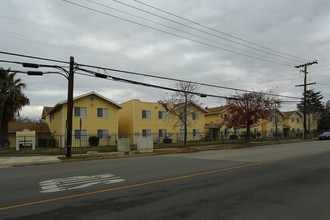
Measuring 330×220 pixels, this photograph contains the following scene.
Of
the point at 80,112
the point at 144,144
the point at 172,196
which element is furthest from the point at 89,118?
the point at 172,196

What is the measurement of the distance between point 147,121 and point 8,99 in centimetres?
1711

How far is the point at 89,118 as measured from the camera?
3031 cm

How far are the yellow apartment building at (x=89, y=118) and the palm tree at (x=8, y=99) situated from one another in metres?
4.02

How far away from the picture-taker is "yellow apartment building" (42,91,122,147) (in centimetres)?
2911

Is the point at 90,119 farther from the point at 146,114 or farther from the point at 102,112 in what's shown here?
the point at 146,114

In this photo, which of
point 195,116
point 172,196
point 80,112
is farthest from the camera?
point 195,116

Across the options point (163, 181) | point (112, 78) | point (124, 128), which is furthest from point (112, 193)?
point (124, 128)

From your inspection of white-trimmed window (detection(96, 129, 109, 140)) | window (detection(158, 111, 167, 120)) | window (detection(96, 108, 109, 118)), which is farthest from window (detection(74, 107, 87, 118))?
window (detection(158, 111, 167, 120))

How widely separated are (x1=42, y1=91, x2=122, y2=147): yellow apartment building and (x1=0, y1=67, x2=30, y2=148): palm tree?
402 cm

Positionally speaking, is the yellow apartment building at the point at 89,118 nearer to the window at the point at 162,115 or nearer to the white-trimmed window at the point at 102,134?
the white-trimmed window at the point at 102,134

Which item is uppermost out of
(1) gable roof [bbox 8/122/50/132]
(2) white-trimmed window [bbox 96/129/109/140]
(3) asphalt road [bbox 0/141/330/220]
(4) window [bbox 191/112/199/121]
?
(4) window [bbox 191/112/199/121]

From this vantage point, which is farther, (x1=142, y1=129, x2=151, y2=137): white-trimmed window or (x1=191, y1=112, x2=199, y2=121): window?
(x1=191, y1=112, x2=199, y2=121): window

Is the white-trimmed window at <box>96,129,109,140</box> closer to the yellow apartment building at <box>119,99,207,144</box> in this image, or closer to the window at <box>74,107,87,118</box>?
the window at <box>74,107,87,118</box>

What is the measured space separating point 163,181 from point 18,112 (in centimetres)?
2579
